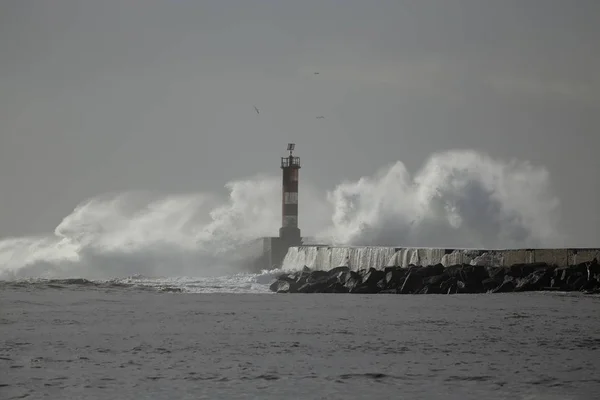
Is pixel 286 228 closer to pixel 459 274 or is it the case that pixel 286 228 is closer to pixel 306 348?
pixel 459 274

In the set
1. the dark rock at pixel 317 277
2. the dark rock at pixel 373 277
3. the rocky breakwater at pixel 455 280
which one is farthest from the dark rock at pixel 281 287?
the dark rock at pixel 373 277

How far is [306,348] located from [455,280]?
1065cm

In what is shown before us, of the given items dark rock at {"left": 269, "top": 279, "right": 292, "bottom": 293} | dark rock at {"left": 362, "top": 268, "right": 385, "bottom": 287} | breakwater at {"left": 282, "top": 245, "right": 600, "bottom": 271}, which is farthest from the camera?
dark rock at {"left": 269, "top": 279, "right": 292, "bottom": 293}

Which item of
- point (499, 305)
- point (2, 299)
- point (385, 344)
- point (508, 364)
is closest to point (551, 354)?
point (508, 364)

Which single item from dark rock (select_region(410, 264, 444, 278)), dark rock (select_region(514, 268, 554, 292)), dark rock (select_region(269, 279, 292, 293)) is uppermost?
dark rock (select_region(410, 264, 444, 278))

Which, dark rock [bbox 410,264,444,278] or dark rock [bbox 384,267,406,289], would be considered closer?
dark rock [bbox 410,264,444,278]

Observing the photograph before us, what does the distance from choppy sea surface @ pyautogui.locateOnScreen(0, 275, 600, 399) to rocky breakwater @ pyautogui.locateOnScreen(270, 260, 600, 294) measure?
1.03 meters

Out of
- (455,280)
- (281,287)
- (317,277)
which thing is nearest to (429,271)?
(455,280)

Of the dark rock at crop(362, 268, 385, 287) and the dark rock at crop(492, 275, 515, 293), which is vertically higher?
the dark rock at crop(362, 268, 385, 287)

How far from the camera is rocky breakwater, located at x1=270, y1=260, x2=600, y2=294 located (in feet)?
74.2

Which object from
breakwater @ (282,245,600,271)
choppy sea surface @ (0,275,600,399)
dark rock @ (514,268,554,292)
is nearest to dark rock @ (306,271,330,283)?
breakwater @ (282,245,600,271)

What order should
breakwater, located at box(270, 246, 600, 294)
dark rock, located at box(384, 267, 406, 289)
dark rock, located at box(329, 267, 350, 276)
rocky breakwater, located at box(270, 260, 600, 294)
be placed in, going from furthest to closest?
dark rock, located at box(329, 267, 350, 276) → dark rock, located at box(384, 267, 406, 289) → breakwater, located at box(270, 246, 600, 294) → rocky breakwater, located at box(270, 260, 600, 294)

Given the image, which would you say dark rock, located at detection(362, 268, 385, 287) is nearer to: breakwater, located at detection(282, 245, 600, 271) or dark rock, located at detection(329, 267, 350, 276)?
breakwater, located at detection(282, 245, 600, 271)

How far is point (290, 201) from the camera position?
36.7 m
